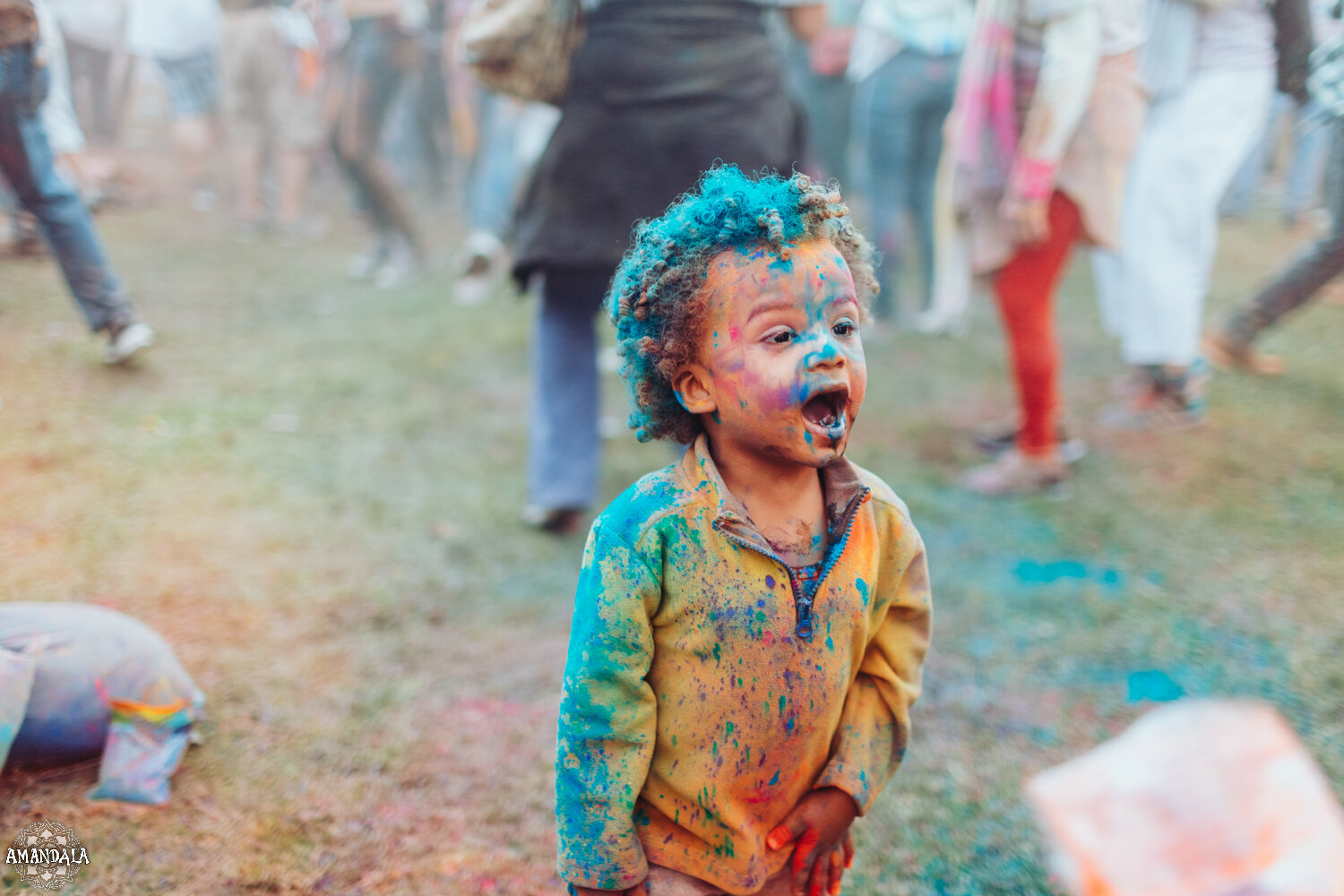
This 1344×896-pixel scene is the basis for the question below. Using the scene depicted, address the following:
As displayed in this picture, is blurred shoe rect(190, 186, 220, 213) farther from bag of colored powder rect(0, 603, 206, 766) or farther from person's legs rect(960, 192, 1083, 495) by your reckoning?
person's legs rect(960, 192, 1083, 495)

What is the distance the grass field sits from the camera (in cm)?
197

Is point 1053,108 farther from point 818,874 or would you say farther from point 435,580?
point 818,874

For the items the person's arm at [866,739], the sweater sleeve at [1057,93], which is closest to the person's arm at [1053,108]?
the sweater sleeve at [1057,93]

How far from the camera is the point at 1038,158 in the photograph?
3242 millimetres

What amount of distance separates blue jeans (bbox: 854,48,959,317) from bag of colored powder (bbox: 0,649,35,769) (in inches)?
183

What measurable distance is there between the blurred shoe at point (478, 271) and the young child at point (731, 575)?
14.3ft

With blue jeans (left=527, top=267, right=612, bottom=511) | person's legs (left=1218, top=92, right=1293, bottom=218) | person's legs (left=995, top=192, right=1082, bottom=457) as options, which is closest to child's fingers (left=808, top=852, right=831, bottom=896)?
blue jeans (left=527, top=267, right=612, bottom=511)

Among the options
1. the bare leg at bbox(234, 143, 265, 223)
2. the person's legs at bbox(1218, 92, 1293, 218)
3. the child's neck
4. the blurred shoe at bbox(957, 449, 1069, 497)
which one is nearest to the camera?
the child's neck

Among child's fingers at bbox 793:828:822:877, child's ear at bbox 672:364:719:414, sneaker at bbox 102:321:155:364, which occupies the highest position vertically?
child's ear at bbox 672:364:719:414

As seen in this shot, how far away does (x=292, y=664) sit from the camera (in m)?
2.46

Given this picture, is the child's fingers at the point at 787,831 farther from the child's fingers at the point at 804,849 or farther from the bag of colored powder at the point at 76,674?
the bag of colored powder at the point at 76,674

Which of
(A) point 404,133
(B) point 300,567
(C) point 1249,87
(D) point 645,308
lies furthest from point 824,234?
(A) point 404,133

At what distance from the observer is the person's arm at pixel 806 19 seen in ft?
10.8

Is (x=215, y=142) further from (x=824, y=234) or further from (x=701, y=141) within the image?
(x=824, y=234)
